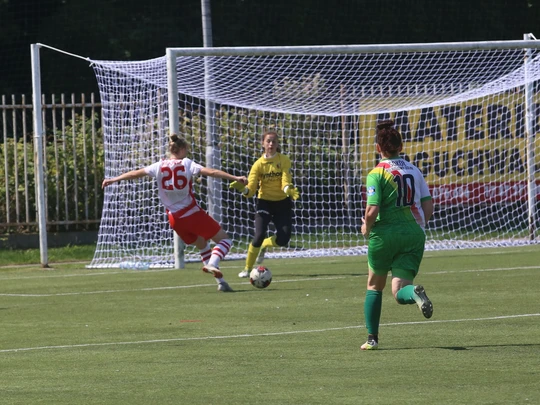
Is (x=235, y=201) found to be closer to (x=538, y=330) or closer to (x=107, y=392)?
(x=538, y=330)

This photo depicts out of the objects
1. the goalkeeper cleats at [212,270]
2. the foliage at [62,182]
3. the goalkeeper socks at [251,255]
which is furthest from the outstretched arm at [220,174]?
the foliage at [62,182]

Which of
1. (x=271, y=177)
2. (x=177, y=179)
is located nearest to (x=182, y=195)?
(x=177, y=179)

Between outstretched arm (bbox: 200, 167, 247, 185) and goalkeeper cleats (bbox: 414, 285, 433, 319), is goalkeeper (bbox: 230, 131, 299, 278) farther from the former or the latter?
goalkeeper cleats (bbox: 414, 285, 433, 319)

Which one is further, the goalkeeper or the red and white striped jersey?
the goalkeeper

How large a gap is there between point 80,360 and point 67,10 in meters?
21.8

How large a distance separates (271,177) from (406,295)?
701 centimetres

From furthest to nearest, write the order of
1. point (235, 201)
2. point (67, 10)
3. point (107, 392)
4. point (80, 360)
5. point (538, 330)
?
1. point (67, 10)
2. point (235, 201)
3. point (538, 330)
4. point (80, 360)
5. point (107, 392)

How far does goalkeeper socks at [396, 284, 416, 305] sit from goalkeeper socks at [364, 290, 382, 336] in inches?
7.3

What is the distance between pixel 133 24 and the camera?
96.3 feet

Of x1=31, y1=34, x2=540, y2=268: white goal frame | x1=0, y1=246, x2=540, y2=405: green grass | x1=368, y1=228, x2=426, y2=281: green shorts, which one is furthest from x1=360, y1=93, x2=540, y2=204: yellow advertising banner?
x1=368, y1=228, x2=426, y2=281: green shorts

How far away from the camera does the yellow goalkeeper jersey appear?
50.4ft

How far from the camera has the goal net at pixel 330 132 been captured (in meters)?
18.8

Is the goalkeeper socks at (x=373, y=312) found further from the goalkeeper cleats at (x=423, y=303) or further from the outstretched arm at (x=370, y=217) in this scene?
the outstretched arm at (x=370, y=217)

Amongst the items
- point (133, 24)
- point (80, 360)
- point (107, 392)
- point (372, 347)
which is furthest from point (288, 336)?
point (133, 24)
